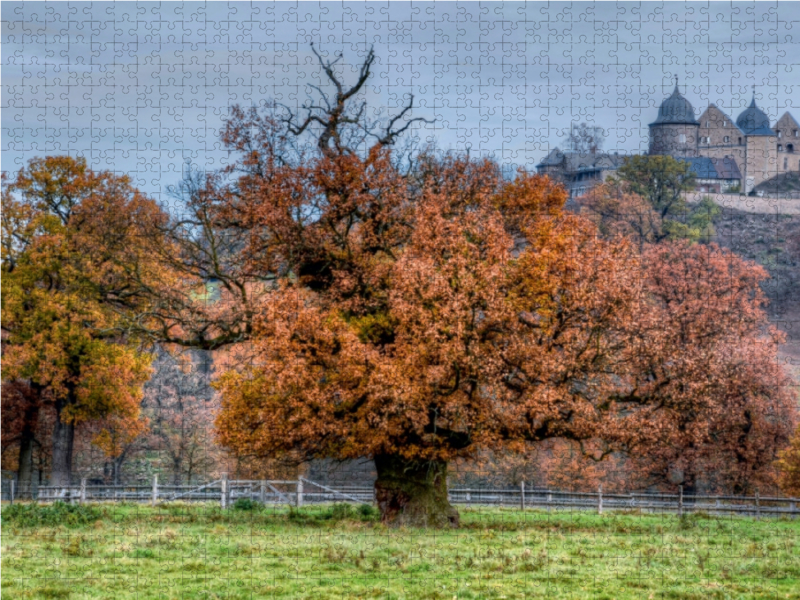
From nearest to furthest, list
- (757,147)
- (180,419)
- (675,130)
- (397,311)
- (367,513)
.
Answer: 1. (397,311)
2. (367,513)
3. (180,419)
4. (675,130)
5. (757,147)

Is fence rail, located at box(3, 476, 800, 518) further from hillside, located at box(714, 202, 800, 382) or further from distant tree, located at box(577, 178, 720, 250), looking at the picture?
distant tree, located at box(577, 178, 720, 250)

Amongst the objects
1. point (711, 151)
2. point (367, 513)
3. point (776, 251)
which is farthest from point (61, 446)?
Result: point (711, 151)

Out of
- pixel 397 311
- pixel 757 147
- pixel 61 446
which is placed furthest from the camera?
pixel 757 147

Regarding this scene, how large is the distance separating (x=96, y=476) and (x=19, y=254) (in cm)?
1780

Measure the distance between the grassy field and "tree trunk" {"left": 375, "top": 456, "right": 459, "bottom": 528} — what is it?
3.10 feet

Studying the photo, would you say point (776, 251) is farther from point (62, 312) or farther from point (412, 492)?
point (412, 492)

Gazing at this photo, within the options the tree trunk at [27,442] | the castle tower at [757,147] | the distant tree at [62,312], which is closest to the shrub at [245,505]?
the distant tree at [62,312]

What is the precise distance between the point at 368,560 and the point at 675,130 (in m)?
94.3

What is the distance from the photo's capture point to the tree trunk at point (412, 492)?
2554 cm

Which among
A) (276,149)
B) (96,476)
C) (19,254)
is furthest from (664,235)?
(276,149)

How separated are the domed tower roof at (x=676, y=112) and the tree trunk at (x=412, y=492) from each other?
283 feet

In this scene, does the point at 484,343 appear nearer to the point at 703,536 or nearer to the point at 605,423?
the point at 605,423

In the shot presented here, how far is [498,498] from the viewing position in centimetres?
3906

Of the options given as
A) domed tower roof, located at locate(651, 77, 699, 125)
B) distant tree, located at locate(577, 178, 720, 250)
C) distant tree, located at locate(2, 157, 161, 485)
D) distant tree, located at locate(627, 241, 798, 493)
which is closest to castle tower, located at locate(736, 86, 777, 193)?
domed tower roof, located at locate(651, 77, 699, 125)
